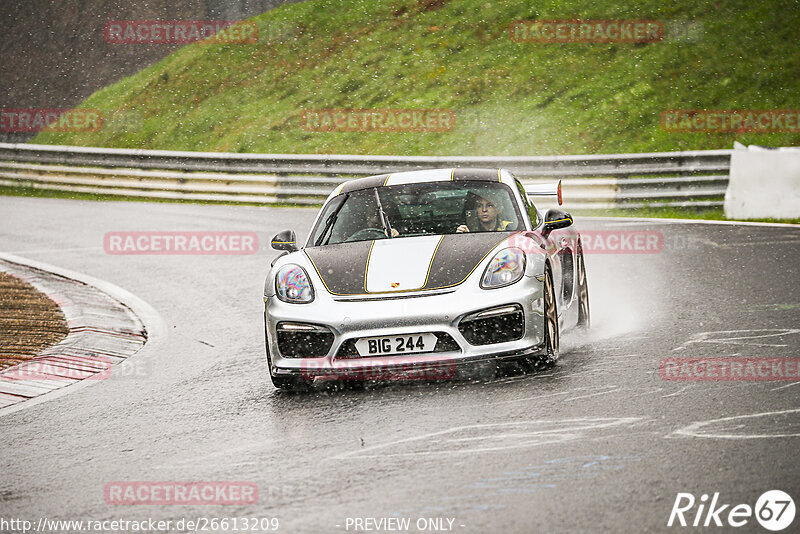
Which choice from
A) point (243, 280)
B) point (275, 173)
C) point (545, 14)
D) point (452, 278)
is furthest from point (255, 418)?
point (545, 14)

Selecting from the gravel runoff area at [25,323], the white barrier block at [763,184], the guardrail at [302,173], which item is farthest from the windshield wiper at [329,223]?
the guardrail at [302,173]

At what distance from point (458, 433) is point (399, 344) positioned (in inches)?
40.7

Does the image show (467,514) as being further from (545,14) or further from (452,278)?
(545,14)

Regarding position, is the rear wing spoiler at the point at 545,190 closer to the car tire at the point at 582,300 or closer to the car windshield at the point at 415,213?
the car tire at the point at 582,300

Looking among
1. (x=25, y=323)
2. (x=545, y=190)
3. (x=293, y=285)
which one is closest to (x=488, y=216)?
(x=545, y=190)

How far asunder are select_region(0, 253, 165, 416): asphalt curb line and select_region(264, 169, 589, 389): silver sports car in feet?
6.07

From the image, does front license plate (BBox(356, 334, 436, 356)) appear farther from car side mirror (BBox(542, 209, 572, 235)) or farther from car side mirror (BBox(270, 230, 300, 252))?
car side mirror (BBox(542, 209, 572, 235))

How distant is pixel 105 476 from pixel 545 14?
24.8 meters

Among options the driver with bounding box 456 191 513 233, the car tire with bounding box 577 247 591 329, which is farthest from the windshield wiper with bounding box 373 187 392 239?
the car tire with bounding box 577 247 591 329

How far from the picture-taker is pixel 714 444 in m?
5.56

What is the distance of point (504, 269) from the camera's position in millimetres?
7355

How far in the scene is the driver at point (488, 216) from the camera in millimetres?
8266

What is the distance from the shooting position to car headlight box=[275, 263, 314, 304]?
24.3ft

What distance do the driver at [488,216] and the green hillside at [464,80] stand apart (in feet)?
46.0
